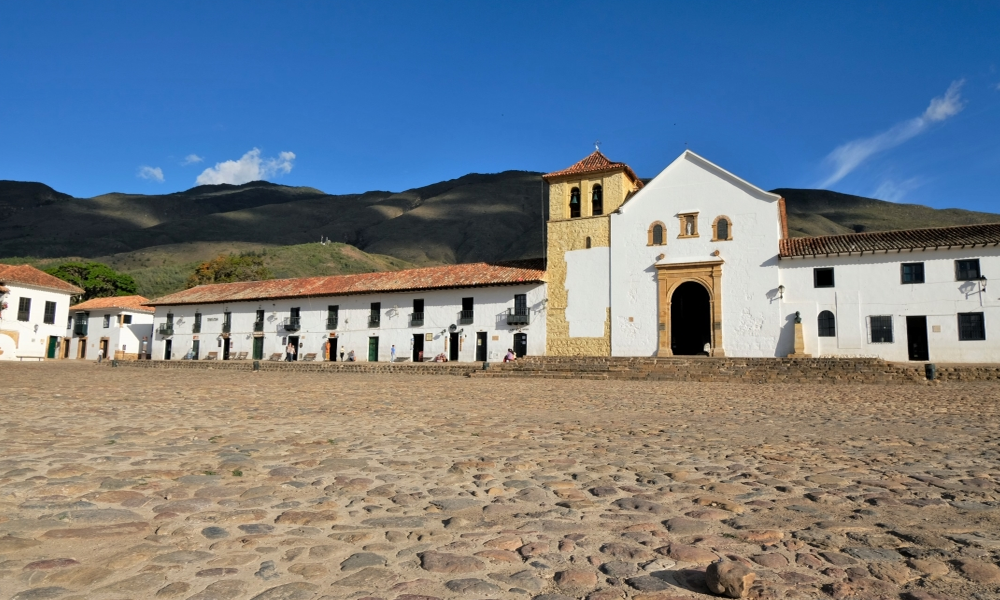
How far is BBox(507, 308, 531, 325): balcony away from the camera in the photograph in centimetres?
2891

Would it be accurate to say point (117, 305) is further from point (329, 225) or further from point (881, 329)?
point (329, 225)

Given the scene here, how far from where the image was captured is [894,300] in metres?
23.4

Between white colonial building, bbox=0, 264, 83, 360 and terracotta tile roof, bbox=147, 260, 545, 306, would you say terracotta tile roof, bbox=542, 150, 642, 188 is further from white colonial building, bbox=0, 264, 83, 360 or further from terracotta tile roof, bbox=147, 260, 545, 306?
white colonial building, bbox=0, 264, 83, 360

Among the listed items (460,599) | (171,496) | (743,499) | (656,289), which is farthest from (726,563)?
(656,289)

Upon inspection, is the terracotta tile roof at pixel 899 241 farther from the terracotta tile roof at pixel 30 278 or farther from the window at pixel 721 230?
the terracotta tile roof at pixel 30 278

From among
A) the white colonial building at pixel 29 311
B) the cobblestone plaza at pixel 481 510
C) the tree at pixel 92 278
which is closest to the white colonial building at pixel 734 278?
the cobblestone plaza at pixel 481 510

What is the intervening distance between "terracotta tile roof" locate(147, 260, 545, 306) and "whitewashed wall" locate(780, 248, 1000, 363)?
36.9ft

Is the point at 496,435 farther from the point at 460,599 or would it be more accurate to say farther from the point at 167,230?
the point at 167,230

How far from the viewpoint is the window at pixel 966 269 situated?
22.3 meters

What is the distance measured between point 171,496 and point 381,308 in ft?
96.2

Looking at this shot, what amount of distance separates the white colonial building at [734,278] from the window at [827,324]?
39 mm

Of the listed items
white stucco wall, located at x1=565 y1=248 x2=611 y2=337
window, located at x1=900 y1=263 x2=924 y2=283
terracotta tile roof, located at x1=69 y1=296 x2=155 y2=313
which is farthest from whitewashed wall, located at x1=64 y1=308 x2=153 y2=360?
window, located at x1=900 y1=263 x2=924 y2=283

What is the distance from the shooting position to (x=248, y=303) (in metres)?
35.4

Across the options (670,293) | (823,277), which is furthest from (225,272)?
(823,277)
